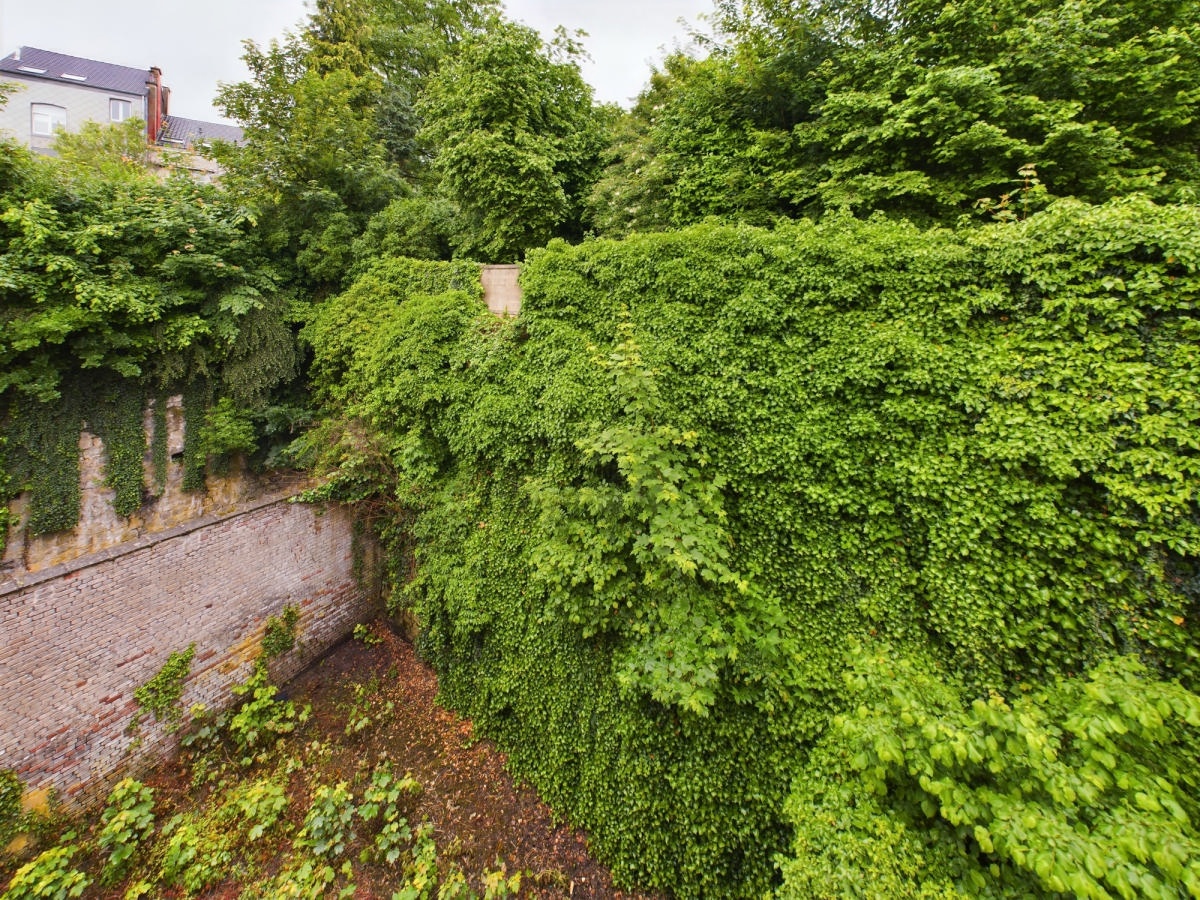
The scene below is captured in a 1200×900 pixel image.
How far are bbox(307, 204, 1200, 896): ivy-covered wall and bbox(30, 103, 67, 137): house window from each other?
24.0m

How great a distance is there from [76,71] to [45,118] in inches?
119

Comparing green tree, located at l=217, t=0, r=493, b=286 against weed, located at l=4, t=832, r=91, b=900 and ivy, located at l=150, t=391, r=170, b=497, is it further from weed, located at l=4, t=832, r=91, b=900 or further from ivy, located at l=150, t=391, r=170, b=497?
weed, located at l=4, t=832, r=91, b=900

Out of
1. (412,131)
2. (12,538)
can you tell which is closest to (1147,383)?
(12,538)

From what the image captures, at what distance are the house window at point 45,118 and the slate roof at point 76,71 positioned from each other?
1.10 m

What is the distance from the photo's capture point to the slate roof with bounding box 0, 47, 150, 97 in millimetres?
16422

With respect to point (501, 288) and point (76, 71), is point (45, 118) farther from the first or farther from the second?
point (501, 288)

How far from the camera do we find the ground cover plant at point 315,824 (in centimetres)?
484

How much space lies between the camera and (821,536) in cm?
434

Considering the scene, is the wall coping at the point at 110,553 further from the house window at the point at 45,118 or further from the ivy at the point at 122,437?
the house window at the point at 45,118

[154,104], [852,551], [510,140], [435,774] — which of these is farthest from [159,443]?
[154,104]

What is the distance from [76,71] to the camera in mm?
17359

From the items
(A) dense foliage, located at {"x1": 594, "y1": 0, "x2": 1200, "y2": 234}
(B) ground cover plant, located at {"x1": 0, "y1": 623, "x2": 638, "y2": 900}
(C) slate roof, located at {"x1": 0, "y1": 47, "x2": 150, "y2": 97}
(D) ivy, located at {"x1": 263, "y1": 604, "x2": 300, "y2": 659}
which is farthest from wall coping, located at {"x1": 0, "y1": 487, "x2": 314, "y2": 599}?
(C) slate roof, located at {"x1": 0, "y1": 47, "x2": 150, "y2": 97}

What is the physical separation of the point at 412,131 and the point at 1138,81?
50.4ft

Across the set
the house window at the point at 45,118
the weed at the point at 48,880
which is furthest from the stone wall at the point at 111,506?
the house window at the point at 45,118
